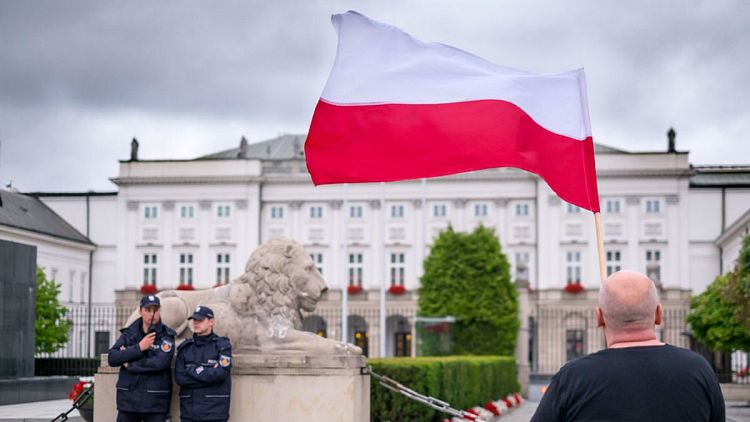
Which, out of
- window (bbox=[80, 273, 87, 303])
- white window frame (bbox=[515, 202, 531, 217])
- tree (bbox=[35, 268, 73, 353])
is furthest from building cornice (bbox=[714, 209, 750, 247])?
window (bbox=[80, 273, 87, 303])

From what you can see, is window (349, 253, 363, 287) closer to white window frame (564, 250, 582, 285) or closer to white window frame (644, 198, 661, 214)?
white window frame (564, 250, 582, 285)

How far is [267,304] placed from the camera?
33.1 ft

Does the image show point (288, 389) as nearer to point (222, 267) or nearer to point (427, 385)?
point (427, 385)

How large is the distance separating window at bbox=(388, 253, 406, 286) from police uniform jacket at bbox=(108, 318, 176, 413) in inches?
2590

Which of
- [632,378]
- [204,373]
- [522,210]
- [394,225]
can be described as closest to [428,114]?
[204,373]

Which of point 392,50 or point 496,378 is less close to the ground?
point 392,50

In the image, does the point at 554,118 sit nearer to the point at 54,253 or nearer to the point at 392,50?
the point at 392,50

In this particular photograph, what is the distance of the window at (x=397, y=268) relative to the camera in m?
74.8

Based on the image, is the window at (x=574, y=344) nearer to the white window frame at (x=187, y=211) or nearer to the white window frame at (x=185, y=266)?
the white window frame at (x=185, y=266)

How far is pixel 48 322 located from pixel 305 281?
38156 millimetres

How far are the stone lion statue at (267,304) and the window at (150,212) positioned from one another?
6685 centimetres

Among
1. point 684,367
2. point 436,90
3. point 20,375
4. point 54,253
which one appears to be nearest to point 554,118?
point 436,90

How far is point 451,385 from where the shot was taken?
19062 mm

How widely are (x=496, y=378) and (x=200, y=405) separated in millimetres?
19137
